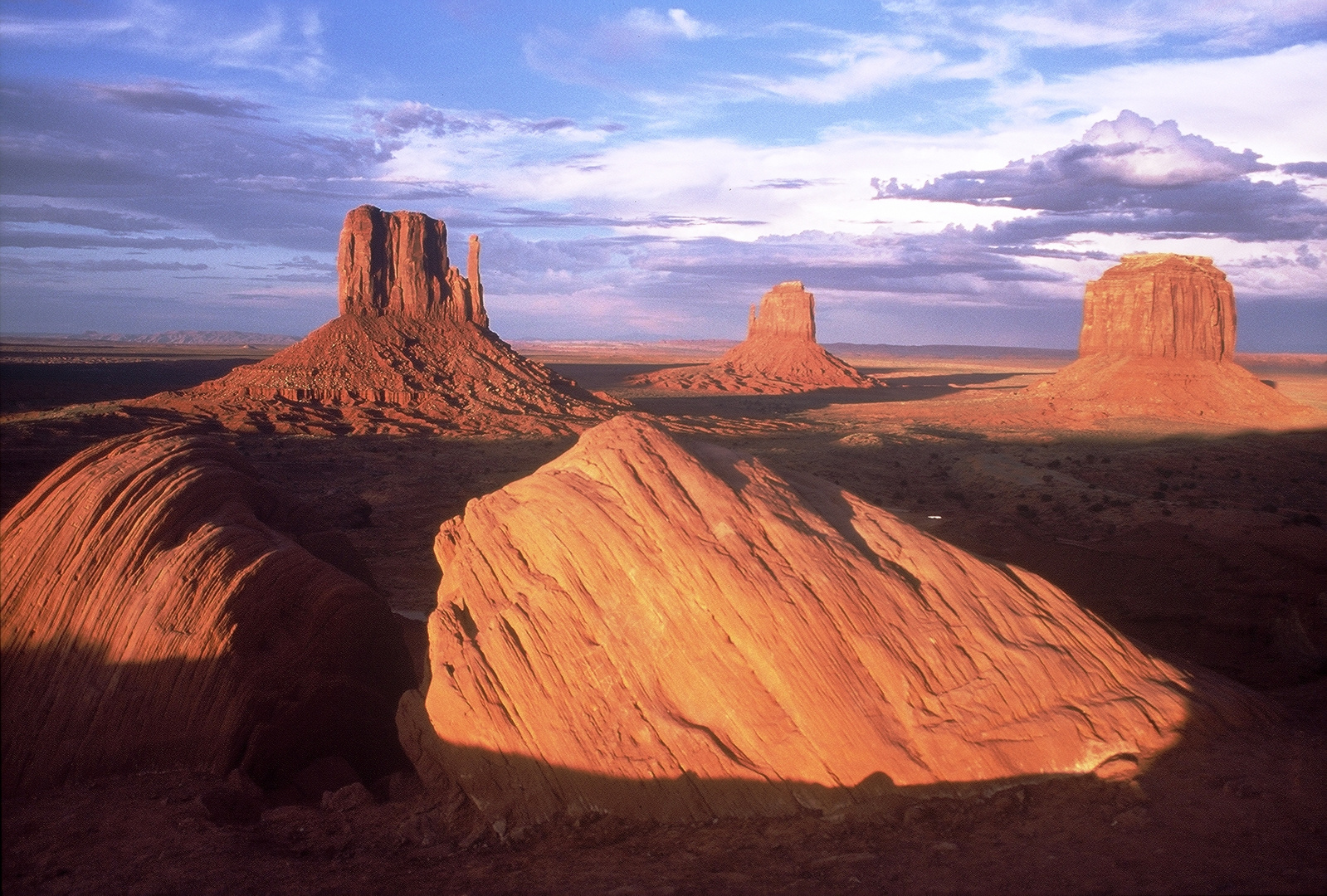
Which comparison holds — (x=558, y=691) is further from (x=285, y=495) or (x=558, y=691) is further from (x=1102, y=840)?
(x=285, y=495)

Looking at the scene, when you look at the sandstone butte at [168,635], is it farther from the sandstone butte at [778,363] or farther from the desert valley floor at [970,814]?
the sandstone butte at [778,363]

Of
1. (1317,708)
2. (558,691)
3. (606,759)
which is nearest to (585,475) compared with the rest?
(558,691)

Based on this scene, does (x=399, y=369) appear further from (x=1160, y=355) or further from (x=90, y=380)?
(x=1160, y=355)

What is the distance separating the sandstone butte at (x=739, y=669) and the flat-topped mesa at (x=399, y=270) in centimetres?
5331

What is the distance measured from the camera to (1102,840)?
20.4 ft

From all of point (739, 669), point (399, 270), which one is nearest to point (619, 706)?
point (739, 669)

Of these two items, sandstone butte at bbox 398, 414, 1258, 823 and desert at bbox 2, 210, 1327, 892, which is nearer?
desert at bbox 2, 210, 1327, 892

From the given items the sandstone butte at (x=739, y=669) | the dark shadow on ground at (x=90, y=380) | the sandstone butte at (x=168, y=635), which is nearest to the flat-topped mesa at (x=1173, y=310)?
the sandstone butte at (x=739, y=669)

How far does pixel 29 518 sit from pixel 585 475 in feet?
19.0

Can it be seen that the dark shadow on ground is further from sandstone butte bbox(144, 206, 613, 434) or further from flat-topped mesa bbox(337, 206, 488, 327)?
flat-topped mesa bbox(337, 206, 488, 327)

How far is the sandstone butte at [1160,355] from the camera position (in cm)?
5891

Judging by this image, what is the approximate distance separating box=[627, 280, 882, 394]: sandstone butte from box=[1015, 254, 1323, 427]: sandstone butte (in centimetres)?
3433

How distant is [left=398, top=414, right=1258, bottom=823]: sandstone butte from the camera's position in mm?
7465

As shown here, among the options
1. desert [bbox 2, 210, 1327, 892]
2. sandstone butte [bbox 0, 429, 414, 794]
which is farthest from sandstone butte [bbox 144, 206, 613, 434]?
desert [bbox 2, 210, 1327, 892]
